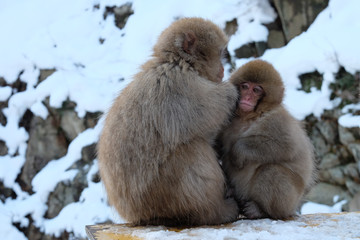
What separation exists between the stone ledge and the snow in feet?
7.05

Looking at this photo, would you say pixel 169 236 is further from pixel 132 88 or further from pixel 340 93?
pixel 340 93

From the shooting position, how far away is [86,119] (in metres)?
5.60

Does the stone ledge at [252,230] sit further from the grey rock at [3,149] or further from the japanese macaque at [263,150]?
the grey rock at [3,149]

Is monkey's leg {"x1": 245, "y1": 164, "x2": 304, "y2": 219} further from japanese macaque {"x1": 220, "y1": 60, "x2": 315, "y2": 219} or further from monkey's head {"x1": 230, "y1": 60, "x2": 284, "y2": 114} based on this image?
monkey's head {"x1": 230, "y1": 60, "x2": 284, "y2": 114}

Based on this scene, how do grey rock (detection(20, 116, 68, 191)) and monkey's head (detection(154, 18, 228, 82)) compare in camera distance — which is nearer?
monkey's head (detection(154, 18, 228, 82))

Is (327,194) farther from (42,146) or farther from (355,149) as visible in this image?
(42,146)

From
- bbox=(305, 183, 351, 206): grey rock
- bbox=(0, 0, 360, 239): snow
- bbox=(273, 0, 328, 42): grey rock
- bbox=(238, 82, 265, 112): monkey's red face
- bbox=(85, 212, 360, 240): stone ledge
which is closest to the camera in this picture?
bbox=(85, 212, 360, 240): stone ledge

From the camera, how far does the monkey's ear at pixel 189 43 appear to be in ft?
7.02

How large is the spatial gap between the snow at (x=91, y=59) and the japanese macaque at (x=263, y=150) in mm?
2086

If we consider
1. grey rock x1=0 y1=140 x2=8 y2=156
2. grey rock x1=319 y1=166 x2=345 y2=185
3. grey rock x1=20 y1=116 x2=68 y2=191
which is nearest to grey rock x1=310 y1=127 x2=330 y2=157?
grey rock x1=319 y1=166 x2=345 y2=185

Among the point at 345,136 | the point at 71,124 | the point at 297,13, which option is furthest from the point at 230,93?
the point at 71,124

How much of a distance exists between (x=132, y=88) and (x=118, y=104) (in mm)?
112

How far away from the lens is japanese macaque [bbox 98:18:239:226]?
1.95 metres

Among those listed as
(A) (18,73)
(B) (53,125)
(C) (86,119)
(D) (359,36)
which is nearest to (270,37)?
(D) (359,36)
